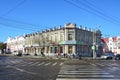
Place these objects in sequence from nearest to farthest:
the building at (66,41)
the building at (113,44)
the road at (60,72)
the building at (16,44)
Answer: the road at (60,72) → the building at (66,41) → the building at (16,44) → the building at (113,44)

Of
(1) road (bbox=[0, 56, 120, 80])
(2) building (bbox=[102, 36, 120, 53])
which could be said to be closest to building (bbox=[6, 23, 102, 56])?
(2) building (bbox=[102, 36, 120, 53])

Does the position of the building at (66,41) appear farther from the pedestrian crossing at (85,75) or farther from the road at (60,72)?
the pedestrian crossing at (85,75)

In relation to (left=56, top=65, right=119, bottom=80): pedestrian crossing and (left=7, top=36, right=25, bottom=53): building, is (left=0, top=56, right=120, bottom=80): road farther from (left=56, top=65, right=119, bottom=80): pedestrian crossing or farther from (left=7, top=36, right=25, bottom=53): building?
(left=7, top=36, right=25, bottom=53): building

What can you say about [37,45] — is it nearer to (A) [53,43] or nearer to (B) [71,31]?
(A) [53,43]

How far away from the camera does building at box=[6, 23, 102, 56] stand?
70.8 m

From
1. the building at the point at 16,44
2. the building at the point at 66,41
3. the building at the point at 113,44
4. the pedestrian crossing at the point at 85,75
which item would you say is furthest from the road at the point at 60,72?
the building at the point at 113,44

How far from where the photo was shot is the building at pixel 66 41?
7075 centimetres

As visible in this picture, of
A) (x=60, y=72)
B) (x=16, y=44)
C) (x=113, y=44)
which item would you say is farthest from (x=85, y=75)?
(x=113, y=44)

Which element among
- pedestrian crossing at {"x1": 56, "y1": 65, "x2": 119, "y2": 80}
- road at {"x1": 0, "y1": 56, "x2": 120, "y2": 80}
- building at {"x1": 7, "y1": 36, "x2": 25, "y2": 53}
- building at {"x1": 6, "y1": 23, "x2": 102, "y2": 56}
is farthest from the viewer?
building at {"x1": 7, "y1": 36, "x2": 25, "y2": 53}

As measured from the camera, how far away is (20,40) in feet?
357

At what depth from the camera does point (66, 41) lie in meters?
70.5

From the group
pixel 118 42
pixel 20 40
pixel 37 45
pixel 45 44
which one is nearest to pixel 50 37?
pixel 45 44

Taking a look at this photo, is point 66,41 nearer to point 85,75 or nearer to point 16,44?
point 16,44

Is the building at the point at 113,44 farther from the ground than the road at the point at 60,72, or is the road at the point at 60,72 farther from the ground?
the building at the point at 113,44
